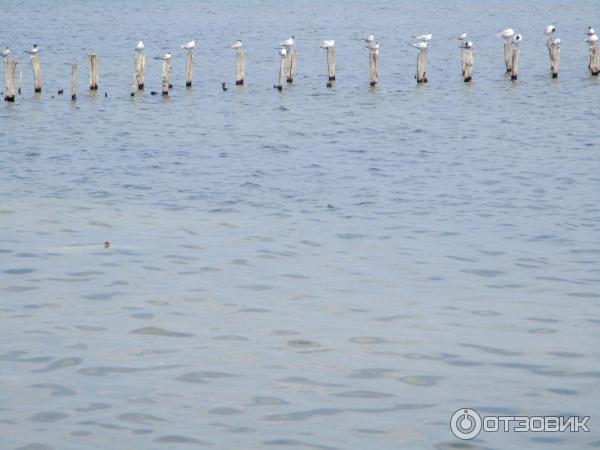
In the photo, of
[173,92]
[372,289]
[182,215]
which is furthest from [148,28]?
[372,289]

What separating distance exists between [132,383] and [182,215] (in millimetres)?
6825

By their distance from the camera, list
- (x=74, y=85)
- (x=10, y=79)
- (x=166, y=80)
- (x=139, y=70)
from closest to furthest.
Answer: (x=10, y=79) < (x=74, y=85) < (x=166, y=80) < (x=139, y=70)

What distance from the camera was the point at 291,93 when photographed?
32.9m

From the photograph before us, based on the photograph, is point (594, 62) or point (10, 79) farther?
point (594, 62)

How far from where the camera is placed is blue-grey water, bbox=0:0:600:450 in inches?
306

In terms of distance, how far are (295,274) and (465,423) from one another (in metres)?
4.38

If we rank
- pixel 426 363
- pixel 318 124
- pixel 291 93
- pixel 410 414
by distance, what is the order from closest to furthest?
pixel 410 414
pixel 426 363
pixel 318 124
pixel 291 93

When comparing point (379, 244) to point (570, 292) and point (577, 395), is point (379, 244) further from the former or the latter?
point (577, 395)

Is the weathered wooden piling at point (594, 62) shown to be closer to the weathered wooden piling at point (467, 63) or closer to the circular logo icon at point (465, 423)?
the weathered wooden piling at point (467, 63)

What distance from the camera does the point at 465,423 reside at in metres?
7.53

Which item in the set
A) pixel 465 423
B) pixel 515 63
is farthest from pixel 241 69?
pixel 465 423

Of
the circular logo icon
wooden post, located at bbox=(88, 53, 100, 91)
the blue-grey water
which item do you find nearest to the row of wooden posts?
wooden post, located at bbox=(88, 53, 100, 91)

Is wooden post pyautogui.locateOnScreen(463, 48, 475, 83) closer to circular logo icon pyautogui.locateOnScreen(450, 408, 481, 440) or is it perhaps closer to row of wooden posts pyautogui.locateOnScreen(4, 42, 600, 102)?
row of wooden posts pyautogui.locateOnScreen(4, 42, 600, 102)

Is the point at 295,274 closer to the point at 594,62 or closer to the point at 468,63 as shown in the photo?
the point at 468,63
